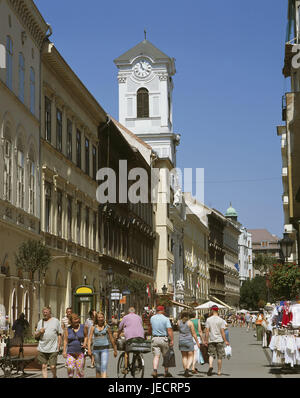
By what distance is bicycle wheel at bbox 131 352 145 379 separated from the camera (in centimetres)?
1848

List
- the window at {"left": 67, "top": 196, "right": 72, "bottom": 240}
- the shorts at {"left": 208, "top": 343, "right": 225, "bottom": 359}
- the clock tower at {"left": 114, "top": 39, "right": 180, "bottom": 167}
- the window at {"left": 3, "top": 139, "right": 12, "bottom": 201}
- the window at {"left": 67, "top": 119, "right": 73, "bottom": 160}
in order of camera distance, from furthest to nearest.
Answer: the clock tower at {"left": 114, "top": 39, "right": 180, "bottom": 167}
the window at {"left": 67, "top": 119, "right": 73, "bottom": 160}
the window at {"left": 67, "top": 196, "right": 72, "bottom": 240}
the window at {"left": 3, "top": 139, "right": 12, "bottom": 201}
the shorts at {"left": 208, "top": 343, "right": 225, "bottom": 359}

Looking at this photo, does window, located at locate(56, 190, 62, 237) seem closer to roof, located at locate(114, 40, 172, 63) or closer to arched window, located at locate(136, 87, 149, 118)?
arched window, located at locate(136, 87, 149, 118)

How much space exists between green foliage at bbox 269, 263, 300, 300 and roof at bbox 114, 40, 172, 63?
67.3m

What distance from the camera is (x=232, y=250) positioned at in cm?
15075

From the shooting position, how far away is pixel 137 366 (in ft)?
61.3

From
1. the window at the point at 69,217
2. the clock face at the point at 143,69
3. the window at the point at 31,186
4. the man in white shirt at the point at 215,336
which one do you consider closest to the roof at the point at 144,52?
the clock face at the point at 143,69

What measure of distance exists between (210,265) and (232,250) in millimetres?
29473

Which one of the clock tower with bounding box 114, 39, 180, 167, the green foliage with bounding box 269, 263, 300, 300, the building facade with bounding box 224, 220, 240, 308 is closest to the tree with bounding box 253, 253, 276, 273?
the building facade with bounding box 224, 220, 240, 308

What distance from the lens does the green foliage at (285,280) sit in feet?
99.2

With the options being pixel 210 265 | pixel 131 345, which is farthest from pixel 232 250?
pixel 131 345

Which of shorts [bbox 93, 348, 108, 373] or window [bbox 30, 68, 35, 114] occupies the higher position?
window [bbox 30, 68, 35, 114]

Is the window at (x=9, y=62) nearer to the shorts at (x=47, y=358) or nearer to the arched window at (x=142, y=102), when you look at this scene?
the shorts at (x=47, y=358)

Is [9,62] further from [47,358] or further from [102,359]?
[102,359]

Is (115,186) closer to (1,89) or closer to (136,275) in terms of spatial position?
(136,275)
